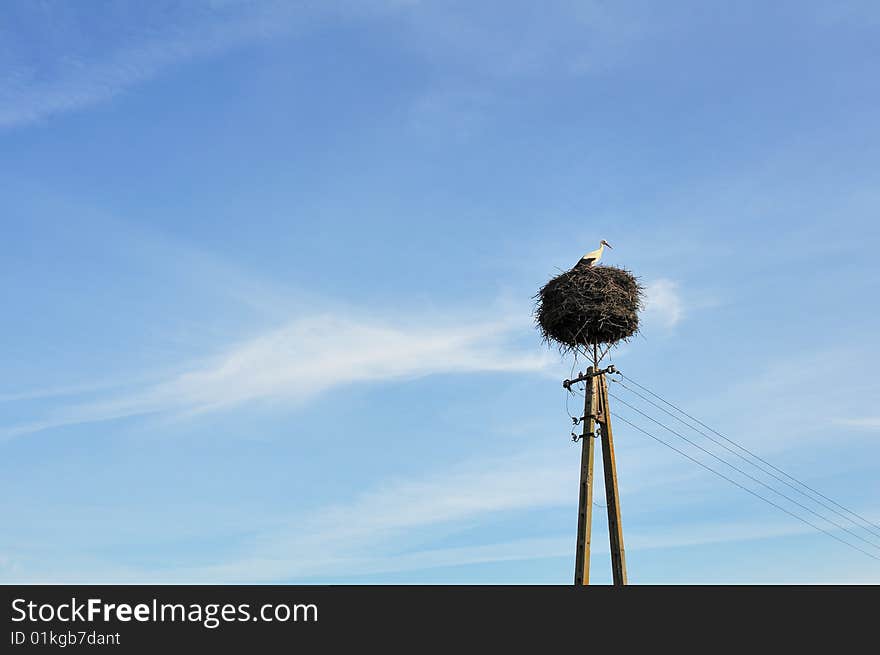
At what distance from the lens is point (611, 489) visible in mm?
13930

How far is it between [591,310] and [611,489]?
3.11 metres

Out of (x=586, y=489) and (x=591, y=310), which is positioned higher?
(x=591, y=310)

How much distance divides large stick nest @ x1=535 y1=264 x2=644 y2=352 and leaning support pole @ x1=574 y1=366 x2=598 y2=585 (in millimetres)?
788

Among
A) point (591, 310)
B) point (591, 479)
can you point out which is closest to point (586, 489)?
point (591, 479)

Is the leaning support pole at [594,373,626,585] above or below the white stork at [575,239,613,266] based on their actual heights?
below

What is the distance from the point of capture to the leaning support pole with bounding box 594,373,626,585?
13258 mm

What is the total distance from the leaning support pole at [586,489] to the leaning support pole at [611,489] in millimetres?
150

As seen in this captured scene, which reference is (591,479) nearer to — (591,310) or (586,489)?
(586,489)

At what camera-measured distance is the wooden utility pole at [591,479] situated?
43.1 feet

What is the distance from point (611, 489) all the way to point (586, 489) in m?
0.43
